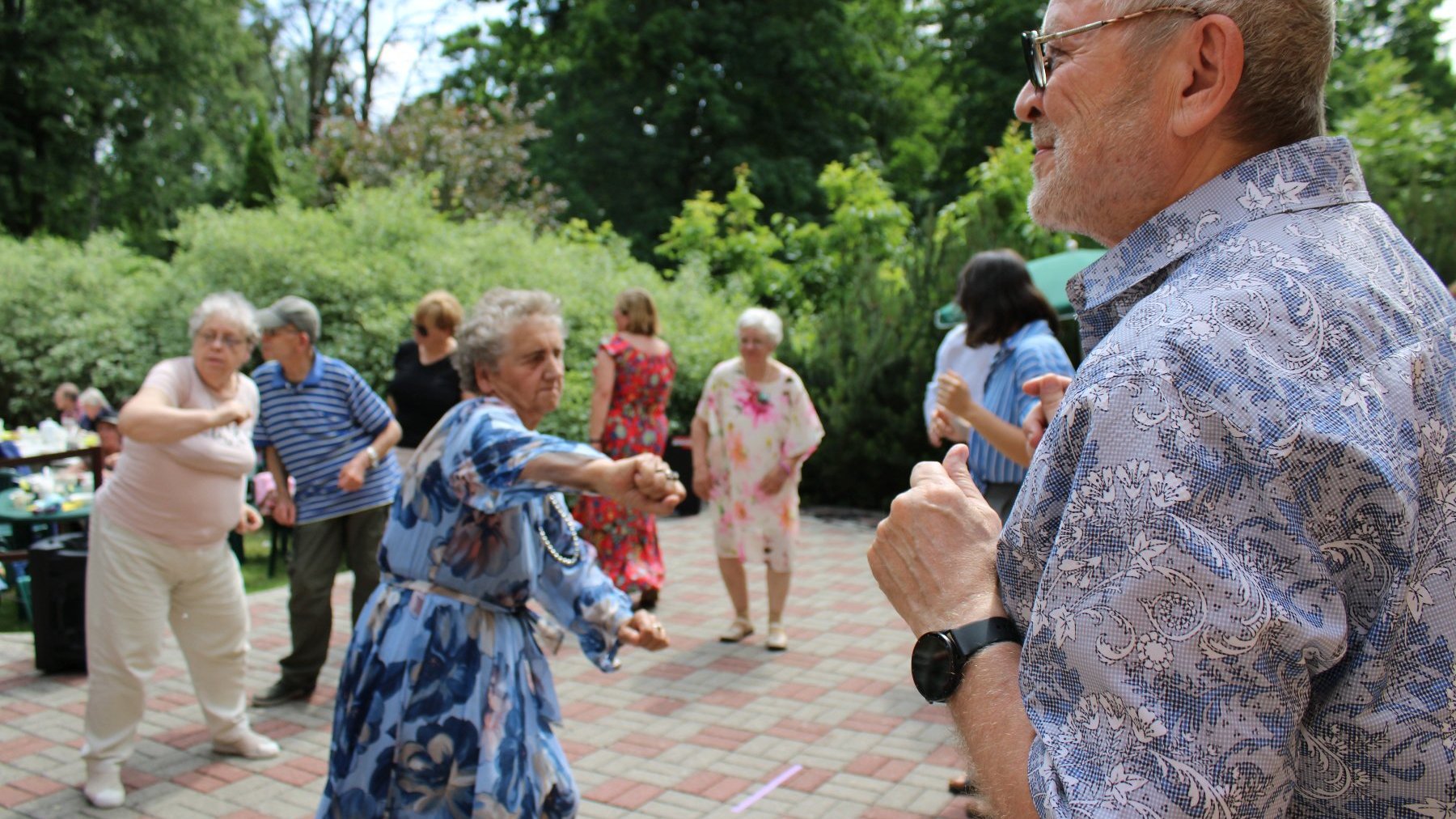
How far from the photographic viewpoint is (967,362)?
5195 mm

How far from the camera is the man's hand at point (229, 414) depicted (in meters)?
4.71

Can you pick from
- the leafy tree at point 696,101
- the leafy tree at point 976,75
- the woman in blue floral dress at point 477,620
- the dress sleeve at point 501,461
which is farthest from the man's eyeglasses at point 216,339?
the leafy tree at point 976,75

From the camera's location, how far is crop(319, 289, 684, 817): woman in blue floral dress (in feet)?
9.04

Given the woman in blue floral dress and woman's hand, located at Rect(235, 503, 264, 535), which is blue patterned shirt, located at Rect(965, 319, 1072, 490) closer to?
the woman in blue floral dress

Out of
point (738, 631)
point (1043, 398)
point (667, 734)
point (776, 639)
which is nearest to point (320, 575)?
point (667, 734)

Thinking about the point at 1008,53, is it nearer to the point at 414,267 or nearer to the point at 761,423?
the point at 414,267

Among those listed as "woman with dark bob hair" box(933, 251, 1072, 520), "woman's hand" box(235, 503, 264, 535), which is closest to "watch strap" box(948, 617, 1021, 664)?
"woman with dark bob hair" box(933, 251, 1072, 520)

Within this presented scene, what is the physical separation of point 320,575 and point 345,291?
21.0 feet

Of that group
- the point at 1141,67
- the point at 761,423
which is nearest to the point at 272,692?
the point at 761,423

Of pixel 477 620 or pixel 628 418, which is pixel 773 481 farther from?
pixel 477 620

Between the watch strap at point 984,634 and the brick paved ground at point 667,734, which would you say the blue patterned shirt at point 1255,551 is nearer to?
the watch strap at point 984,634

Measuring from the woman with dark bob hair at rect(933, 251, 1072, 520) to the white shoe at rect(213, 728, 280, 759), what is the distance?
346 centimetres

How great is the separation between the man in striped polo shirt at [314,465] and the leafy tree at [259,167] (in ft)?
68.4

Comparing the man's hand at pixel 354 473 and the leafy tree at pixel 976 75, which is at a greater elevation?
the leafy tree at pixel 976 75
